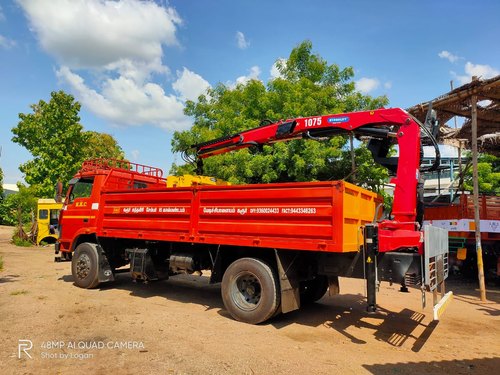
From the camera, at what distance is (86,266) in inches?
332

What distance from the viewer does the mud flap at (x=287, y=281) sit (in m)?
5.69

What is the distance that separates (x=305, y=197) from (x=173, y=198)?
2.70m

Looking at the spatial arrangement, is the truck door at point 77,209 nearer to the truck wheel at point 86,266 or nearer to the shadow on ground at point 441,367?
the truck wheel at point 86,266

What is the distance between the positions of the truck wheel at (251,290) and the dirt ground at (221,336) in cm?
20

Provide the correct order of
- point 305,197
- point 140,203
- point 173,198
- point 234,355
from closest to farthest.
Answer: point 234,355, point 305,197, point 173,198, point 140,203

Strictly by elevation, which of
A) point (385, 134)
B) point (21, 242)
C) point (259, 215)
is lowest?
point (21, 242)

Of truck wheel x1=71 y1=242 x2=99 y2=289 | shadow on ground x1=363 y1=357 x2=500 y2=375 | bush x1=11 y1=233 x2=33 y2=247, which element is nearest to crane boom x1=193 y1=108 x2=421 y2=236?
shadow on ground x1=363 y1=357 x2=500 y2=375

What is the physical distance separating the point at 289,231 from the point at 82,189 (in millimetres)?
5729

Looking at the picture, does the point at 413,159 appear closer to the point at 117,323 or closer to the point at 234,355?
the point at 234,355

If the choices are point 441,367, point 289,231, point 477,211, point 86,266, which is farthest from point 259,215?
point 477,211

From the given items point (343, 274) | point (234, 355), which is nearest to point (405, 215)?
point (343, 274)

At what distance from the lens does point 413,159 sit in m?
5.79

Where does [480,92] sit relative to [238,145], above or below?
above

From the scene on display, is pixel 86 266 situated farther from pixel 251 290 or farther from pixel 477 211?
pixel 477 211
